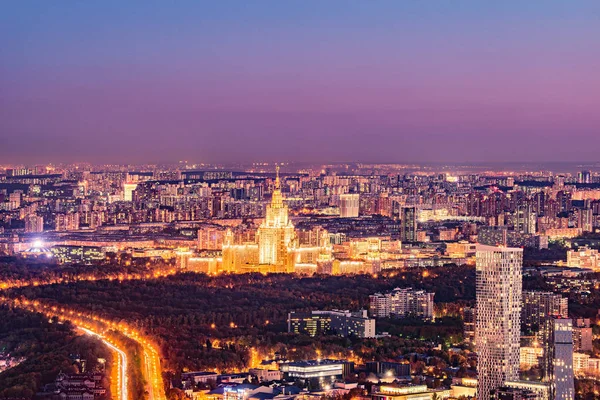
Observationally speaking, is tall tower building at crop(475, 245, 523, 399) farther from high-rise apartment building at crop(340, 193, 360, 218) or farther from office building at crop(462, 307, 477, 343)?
high-rise apartment building at crop(340, 193, 360, 218)

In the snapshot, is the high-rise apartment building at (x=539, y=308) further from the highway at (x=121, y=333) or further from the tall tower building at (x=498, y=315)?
the highway at (x=121, y=333)

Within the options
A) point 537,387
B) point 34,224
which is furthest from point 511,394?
point 34,224

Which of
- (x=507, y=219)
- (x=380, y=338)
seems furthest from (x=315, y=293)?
(x=507, y=219)

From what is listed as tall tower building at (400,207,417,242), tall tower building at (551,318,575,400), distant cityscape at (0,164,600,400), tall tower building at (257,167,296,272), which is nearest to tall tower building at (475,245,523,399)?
distant cityscape at (0,164,600,400)

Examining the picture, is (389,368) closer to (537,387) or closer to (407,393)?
(407,393)

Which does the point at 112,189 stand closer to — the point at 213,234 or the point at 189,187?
the point at 189,187

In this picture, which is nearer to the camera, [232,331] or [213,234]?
[232,331]

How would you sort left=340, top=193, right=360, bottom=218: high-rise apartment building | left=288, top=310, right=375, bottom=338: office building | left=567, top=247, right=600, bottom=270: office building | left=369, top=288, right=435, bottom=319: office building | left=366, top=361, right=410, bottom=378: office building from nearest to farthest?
left=366, top=361, right=410, bottom=378: office building, left=288, top=310, right=375, bottom=338: office building, left=369, top=288, right=435, bottom=319: office building, left=567, top=247, right=600, bottom=270: office building, left=340, top=193, right=360, bottom=218: high-rise apartment building
